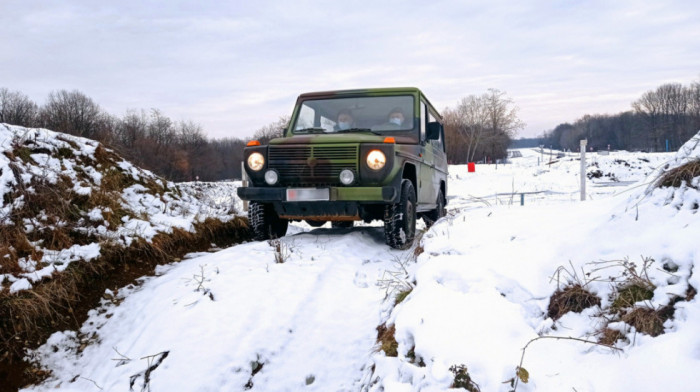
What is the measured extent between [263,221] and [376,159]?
1604 mm

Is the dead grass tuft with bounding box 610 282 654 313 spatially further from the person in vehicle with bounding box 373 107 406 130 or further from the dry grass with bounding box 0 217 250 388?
the person in vehicle with bounding box 373 107 406 130

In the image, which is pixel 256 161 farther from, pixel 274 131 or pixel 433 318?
pixel 274 131

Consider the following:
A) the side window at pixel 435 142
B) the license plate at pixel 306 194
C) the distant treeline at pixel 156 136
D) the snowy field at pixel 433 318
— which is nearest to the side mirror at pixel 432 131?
the side window at pixel 435 142

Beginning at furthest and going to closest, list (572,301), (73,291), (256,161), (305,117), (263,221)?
(305,117) < (263,221) < (256,161) < (73,291) < (572,301)

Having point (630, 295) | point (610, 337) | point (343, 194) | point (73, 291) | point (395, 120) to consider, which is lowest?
point (73, 291)

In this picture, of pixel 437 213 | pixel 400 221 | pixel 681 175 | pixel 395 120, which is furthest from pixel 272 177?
pixel 681 175

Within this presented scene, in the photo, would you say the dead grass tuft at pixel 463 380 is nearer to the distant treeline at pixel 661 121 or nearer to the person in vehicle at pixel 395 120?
the person in vehicle at pixel 395 120

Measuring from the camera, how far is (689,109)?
72750 mm

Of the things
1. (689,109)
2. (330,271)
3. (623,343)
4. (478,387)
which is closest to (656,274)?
(623,343)

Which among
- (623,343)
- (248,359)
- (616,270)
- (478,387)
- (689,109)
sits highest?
(689,109)

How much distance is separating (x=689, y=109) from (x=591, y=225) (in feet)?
289

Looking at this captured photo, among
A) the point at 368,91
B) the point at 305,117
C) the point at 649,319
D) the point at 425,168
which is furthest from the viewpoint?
the point at 425,168

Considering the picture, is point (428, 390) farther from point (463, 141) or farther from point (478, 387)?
point (463, 141)

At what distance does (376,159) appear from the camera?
489 cm
